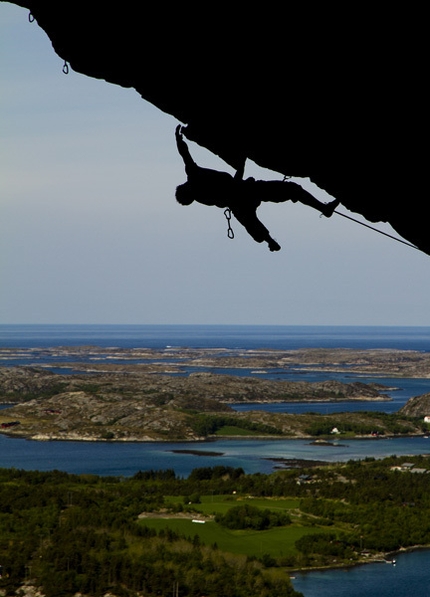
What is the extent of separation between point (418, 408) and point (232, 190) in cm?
9064

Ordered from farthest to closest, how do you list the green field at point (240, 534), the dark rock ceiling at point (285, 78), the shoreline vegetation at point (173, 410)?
the shoreline vegetation at point (173, 410)
the green field at point (240, 534)
the dark rock ceiling at point (285, 78)

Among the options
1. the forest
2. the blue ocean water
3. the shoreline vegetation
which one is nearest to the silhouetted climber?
the forest

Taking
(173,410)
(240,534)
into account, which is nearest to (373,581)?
(240,534)

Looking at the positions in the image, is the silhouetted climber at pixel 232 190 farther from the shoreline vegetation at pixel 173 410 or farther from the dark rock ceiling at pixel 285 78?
the shoreline vegetation at pixel 173 410

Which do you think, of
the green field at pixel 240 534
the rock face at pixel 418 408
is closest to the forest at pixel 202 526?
the green field at pixel 240 534

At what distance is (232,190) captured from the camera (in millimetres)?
6141

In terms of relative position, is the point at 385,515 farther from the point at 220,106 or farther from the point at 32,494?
the point at 220,106

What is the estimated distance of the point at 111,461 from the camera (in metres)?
65.0

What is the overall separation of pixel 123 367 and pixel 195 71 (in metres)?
150

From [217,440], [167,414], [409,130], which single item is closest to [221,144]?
[409,130]

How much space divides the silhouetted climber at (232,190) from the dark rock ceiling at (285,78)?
0.15 metres

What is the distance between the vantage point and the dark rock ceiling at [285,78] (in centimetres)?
508

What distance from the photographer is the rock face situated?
3622 inches

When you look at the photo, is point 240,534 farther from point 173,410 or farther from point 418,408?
point 418,408
